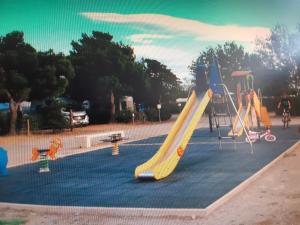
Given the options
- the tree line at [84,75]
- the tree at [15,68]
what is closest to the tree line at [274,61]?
the tree line at [84,75]

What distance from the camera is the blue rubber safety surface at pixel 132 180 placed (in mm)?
6812

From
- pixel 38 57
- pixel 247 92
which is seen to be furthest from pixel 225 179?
pixel 38 57

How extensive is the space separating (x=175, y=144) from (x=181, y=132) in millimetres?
414

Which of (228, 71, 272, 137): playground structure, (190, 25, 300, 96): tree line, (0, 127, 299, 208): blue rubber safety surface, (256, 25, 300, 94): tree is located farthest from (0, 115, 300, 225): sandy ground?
(256, 25, 300, 94): tree

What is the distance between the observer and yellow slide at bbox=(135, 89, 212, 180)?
8.55 metres

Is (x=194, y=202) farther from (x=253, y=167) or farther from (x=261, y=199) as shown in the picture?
(x=253, y=167)

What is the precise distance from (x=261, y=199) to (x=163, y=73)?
23.7 m

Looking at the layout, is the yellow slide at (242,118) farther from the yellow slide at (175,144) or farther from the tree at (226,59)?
the yellow slide at (175,144)

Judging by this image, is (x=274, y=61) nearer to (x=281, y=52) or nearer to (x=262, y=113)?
(x=281, y=52)

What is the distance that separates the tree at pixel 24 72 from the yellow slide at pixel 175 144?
47.1 feet

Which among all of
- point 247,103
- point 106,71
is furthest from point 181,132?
point 106,71

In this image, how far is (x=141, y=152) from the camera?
44.5ft

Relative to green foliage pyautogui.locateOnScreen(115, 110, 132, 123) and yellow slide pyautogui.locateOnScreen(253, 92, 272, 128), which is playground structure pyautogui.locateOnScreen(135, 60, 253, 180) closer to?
yellow slide pyautogui.locateOnScreen(253, 92, 272, 128)

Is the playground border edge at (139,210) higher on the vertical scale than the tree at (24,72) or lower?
lower
